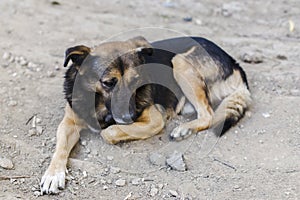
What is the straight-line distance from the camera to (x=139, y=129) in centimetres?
428

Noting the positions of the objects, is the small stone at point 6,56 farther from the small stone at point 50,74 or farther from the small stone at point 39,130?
the small stone at point 39,130

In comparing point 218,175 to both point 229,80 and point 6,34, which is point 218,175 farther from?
point 6,34

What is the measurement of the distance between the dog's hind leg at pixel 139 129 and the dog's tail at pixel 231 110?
49 centimetres

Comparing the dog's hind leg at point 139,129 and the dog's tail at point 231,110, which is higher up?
the dog's tail at point 231,110

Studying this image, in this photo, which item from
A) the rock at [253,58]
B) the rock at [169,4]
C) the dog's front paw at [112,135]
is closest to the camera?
the dog's front paw at [112,135]

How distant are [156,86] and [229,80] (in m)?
0.78

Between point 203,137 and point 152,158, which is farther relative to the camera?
point 203,137

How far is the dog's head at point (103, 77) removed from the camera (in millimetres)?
4090

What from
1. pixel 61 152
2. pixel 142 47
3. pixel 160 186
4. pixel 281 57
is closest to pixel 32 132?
pixel 61 152

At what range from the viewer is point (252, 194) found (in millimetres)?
3531

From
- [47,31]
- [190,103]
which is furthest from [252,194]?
[47,31]

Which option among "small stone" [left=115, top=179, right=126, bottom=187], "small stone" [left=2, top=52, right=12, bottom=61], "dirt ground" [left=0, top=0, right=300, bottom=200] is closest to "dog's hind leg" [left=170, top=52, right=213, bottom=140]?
"dirt ground" [left=0, top=0, right=300, bottom=200]

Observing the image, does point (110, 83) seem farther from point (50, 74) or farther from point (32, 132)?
point (50, 74)

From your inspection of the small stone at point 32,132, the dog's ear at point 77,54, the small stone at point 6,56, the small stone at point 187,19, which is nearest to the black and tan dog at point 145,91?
the dog's ear at point 77,54
